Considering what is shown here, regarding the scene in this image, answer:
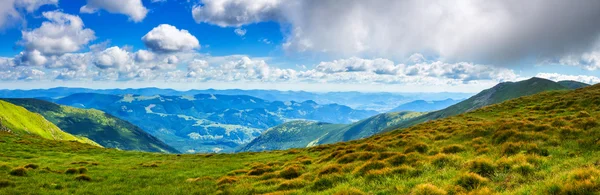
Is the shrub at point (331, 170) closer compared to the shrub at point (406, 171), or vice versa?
the shrub at point (406, 171)

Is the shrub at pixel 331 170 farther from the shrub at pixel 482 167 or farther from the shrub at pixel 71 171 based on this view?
the shrub at pixel 71 171

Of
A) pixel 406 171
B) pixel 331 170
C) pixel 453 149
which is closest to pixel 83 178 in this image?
pixel 331 170

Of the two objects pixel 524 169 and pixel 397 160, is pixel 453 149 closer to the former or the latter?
pixel 397 160

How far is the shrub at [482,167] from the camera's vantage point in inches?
549

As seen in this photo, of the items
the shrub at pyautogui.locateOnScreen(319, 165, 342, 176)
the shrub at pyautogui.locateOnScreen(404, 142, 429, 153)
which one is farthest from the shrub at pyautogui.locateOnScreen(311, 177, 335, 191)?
the shrub at pyautogui.locateOnScreen(404, 142, 429, 153)

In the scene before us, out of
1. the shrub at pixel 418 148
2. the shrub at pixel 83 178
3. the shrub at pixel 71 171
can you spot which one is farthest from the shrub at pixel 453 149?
the shrub at pixel 71 171

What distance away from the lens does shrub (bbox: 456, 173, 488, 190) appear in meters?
12.1

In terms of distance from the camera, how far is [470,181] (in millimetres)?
12352

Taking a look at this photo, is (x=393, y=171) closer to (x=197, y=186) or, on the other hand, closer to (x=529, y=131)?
(x=197, y=186)

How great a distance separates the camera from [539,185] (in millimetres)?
10586

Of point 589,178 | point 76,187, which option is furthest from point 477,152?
point 76,187

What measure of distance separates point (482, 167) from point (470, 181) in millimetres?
2753

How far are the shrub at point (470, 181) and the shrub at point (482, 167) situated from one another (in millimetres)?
1689

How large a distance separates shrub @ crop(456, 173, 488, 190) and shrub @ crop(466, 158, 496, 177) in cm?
169
